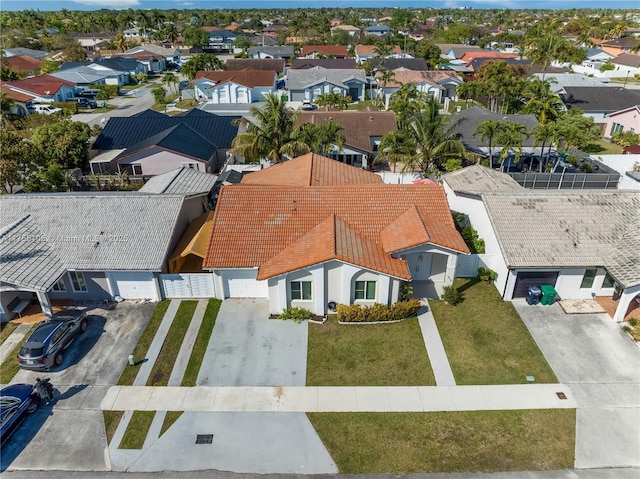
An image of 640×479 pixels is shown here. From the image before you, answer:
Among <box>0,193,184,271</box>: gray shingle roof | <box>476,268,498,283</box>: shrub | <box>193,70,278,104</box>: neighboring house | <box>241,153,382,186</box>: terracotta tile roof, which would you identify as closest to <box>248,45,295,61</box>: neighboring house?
<box>193,70,278,104</box>: neighboring house

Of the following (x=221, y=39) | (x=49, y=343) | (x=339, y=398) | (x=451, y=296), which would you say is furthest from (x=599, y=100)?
(x=221, y=39)

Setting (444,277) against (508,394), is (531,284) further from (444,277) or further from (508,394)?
(508,394)

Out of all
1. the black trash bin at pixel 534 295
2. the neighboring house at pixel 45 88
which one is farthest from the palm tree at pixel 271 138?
the neighboring house at pixel 45 88

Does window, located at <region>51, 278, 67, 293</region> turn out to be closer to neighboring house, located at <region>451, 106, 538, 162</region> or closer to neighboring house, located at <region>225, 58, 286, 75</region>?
neighboring house, located at <region>451, 106, 538, 162</region>

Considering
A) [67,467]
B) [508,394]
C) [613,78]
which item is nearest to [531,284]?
[508,394]

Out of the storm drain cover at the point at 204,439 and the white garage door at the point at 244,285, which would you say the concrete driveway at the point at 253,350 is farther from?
the storm drain cover at the point at 204,439

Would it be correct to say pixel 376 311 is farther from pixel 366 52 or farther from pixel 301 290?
pixel 366 52
